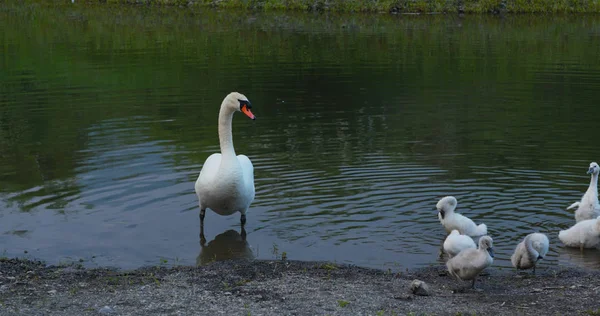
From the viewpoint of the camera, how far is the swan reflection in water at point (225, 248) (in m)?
12.4

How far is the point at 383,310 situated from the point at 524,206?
20.2 ft

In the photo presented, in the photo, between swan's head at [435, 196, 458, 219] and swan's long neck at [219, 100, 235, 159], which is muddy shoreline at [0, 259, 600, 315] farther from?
swan's long neck at [219, 100, 235, 159]

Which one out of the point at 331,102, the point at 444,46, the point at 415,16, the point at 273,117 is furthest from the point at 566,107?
the point at 415,16

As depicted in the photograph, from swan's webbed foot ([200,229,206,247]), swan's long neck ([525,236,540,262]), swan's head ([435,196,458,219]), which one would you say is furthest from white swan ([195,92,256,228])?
swan's long neck ([525,236,540,262])

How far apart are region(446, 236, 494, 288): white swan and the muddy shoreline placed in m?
0.22

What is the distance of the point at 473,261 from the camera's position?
10.0m

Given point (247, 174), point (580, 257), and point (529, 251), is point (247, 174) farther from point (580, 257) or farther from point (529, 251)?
point (580, 257)

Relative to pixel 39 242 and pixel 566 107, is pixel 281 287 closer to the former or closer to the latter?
pixel 39 242

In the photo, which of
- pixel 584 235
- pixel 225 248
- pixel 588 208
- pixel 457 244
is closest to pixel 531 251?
pixel 457 244

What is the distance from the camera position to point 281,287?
9.98m

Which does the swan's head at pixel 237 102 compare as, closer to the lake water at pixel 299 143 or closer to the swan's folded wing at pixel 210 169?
the swan's folded wing at pixel 210 169

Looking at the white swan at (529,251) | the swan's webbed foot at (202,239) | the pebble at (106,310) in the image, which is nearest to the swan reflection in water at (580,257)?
the white swan at (529,251)

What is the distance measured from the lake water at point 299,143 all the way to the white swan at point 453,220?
0.33m

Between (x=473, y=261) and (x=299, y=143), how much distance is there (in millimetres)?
10188
